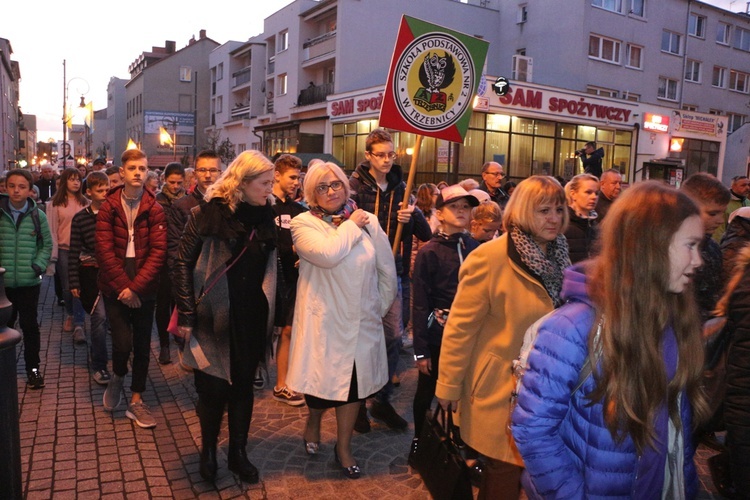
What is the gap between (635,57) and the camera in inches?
1304

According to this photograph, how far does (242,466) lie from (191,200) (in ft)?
10.6

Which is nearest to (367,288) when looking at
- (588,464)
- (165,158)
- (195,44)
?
(588,464)

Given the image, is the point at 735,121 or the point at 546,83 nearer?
the point at 546,83

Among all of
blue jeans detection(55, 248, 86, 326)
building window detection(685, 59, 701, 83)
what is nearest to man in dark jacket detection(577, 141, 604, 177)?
blue jeans detection(55, 248, 86, 326)

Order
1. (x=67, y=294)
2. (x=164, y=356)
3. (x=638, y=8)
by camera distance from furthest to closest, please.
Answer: (x=638, y=8), (x=67, y=294), (x=164, y=356)

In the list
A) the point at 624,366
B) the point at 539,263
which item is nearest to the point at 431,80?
the point at 539,263

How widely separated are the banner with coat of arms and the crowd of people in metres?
0.40

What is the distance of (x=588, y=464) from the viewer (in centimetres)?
186

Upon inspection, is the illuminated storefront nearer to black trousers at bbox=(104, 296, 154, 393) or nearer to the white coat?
black trousers at bbox=(104, 296, 154, 393)

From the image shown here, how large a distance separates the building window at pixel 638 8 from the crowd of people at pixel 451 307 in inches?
1184

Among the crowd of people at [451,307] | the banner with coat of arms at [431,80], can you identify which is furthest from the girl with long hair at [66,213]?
the banner with coat of arms at [431,80]

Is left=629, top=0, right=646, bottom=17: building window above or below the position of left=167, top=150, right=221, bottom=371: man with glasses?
above

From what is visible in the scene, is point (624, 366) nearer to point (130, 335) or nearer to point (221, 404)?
point (221, 404)

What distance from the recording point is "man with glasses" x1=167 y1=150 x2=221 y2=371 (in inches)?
240
